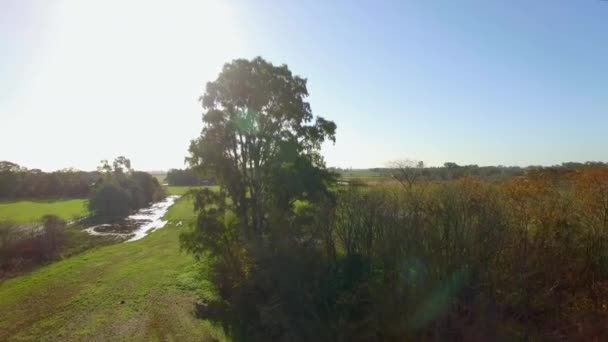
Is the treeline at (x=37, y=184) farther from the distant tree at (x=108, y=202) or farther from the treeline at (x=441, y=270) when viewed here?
the treeline at (x=441, y=270)

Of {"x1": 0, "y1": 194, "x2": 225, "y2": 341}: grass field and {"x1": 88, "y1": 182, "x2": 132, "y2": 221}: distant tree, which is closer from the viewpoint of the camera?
{"x1": 0, "y1": 194, "x2": 225, "y2": 341}: grass field

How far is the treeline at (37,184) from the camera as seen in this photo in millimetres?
65500

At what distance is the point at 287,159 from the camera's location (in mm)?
16125

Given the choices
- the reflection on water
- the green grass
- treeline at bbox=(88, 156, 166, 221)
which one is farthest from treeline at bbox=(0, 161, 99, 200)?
the reflection on water

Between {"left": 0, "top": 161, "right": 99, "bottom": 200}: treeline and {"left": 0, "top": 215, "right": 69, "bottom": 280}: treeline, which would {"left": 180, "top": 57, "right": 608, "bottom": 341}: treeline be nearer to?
{"left": 0, "top": 215, "right": 69, "bottom": 280}: treeline

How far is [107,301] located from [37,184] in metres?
71.3

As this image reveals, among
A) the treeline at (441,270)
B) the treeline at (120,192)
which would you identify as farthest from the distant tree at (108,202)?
the treeline at (441,270)

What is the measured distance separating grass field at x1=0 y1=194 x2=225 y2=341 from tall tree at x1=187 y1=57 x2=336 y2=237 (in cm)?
509

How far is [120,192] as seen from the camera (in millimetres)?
48312

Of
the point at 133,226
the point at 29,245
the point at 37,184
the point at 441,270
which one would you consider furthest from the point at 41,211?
the point at 441,270

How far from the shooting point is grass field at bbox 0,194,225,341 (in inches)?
500

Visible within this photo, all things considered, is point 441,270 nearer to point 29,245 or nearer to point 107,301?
point 107,301

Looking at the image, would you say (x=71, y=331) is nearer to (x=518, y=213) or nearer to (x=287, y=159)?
(x=287, y=159)

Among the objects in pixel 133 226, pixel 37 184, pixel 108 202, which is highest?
pixel 37 184
